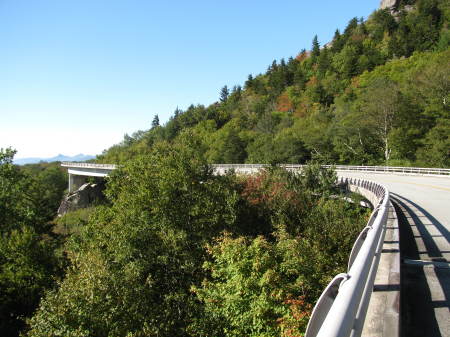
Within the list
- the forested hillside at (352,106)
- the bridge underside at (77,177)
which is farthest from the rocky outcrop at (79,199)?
the forested hillside at (352,106)

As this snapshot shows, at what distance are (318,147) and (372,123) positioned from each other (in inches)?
464

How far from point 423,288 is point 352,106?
74546 mm

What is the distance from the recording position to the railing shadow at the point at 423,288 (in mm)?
3100

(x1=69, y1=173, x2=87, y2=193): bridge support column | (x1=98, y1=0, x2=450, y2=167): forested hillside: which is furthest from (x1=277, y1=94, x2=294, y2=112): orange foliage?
(x1=69, y1=173, x2=87, y2=193): bridge support column

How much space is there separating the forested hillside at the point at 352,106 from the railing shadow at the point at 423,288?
60.1 ft

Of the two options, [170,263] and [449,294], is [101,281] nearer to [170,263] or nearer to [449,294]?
[170,263]

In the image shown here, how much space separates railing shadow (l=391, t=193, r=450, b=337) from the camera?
3.10m

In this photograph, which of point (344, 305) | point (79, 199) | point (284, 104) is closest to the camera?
point (344, 305)

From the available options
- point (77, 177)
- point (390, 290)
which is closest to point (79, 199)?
point (77, 177)

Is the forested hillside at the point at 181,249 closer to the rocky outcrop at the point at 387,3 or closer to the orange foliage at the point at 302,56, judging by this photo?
the rocky outcrop at the point at 387,3

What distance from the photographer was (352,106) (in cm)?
7194

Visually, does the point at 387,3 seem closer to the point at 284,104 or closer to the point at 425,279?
the point at 284,104

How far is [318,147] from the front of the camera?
62375mm

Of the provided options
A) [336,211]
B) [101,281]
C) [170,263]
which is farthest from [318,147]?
[101,281]
